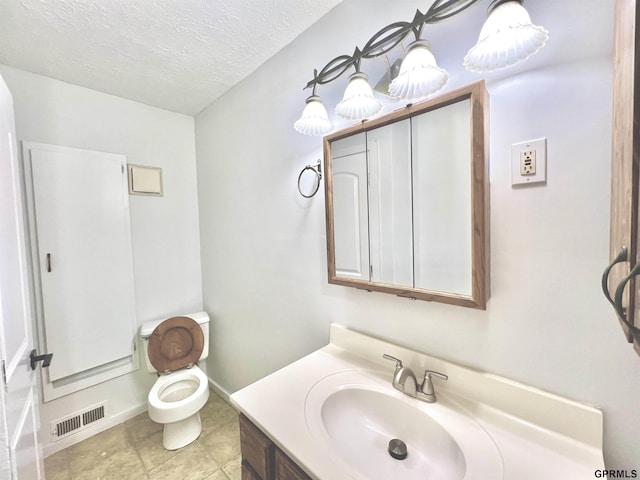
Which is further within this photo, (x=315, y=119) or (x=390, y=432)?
(x=315, y=119)

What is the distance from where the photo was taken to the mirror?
788 mm

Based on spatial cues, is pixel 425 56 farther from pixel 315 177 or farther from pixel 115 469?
pixel 115 469

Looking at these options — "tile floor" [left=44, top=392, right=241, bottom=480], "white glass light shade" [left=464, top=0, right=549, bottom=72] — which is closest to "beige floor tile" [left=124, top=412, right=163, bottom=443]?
"tile floor" [left=44, top=392, right=241, bottom=480]

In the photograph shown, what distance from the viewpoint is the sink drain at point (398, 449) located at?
802 millimetres

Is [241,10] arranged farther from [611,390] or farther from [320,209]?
[611,390]

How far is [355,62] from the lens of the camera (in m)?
0.99

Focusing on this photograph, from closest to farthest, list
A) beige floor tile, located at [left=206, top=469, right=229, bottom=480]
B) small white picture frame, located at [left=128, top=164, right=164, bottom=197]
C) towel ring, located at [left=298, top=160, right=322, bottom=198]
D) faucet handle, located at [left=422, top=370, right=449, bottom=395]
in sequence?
1. faucet handle, located at [left=422, top=370, right=449, bottom=395]
2. towel ring, located at [left=298, top=160, right=322, bottom=198]
3. beige floor tile, located at [left=206, top=469, right=229, bottom=480]
4. small white picture frame, located at [left=128, top=164, right=164, bottom=197]

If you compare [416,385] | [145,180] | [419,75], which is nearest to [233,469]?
[416,385]

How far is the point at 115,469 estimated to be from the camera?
1.52m

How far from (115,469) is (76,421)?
48cm

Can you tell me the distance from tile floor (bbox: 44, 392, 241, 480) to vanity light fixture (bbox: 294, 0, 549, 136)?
196 centimetres

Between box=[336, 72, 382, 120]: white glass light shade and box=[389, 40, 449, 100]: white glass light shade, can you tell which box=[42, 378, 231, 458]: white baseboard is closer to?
box=[336, 72, 382, 120]: white glass light shade

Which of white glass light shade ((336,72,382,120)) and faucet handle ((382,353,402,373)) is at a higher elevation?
white glass light shade ((336,72,382,120))

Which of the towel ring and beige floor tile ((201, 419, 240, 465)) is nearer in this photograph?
the towel ring
